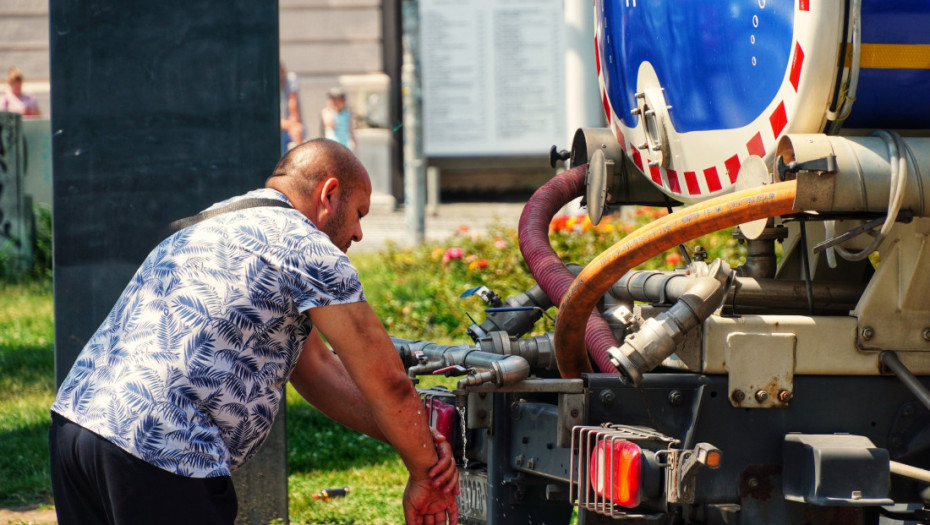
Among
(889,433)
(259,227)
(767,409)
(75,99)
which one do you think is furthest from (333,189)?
(75,99)

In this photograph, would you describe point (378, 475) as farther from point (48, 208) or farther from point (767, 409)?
point (48, 208)

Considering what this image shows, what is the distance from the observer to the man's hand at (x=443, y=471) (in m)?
3.05

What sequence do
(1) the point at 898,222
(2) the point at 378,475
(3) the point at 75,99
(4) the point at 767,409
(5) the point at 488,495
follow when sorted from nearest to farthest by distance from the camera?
1. (1) the point at 898,222
2. (4) the point at 767,409
3. (5) the point at 488,495
4. (3) the point at 75,99
5. (2) the point at 378,475

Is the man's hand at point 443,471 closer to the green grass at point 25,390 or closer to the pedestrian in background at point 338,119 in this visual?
the green grass at point 25,390

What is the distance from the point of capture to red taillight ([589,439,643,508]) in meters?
3.03

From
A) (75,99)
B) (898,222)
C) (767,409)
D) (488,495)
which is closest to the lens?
(898,222)

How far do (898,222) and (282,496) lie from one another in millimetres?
2680

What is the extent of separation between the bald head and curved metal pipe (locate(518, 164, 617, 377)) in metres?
0.79

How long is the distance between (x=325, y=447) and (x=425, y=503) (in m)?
3.65

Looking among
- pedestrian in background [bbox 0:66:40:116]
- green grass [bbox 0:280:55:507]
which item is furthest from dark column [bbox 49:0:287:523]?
pedestrian in background [bbox 0:66:40:116]

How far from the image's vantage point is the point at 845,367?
10.7 ft

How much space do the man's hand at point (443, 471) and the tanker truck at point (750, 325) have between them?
0.17m

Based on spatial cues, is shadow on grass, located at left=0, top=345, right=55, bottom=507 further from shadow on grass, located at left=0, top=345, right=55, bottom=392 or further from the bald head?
the bald head

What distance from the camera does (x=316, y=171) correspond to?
10.1ft
